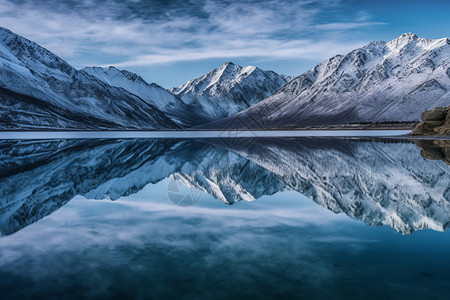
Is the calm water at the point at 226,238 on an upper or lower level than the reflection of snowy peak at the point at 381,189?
lower

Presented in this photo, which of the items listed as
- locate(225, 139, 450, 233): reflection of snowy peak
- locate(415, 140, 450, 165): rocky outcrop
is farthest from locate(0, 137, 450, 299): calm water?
locate(415, 140, 450, 165): rocky outcrop

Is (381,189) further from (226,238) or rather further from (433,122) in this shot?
(433,122)

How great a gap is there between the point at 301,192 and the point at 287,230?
8.58m

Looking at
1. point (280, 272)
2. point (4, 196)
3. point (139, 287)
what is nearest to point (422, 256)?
point (280, 272)

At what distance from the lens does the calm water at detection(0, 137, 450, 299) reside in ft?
30.5

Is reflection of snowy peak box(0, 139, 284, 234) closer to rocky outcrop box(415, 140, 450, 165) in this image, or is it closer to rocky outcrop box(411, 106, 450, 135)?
rocky outcrop box(415, 140, 450, 165)

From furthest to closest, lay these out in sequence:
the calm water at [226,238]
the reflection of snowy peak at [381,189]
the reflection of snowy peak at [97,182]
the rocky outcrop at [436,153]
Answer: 1. the rocky outcrop at [436,153]
2. the reflection of snowy peak at [97,182]
3. the reflection of snowy peak at [381,189]
4. the calm water at [226,238]

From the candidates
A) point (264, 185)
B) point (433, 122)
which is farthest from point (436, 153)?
point (433, 122)

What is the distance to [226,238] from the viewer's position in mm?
13406

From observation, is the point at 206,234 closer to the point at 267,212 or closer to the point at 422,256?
the point at 267,212

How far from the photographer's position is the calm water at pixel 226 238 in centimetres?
928

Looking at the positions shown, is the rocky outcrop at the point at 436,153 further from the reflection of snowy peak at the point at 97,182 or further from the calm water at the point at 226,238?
the reflection of snowy peak at the point at 97,182

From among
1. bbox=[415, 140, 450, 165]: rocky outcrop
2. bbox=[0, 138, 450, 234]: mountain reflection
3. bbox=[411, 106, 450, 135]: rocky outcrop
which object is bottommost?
bbox=[0, 138, 450, 234]: mountain reflection

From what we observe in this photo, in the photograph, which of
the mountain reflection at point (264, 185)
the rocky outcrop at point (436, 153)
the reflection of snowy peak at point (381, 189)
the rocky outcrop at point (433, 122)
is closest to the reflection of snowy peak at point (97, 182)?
the mountain reflection at point (264, 185)
